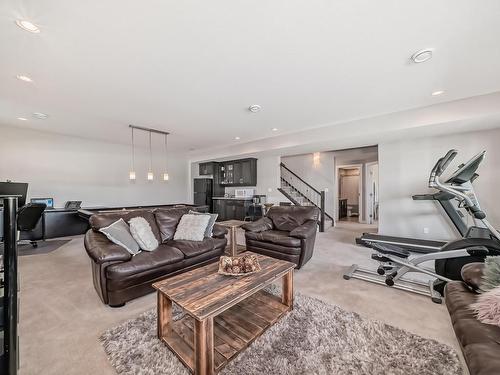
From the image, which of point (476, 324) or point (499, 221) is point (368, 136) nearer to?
point (499, 221)

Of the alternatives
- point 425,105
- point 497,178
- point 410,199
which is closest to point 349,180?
point 410,199

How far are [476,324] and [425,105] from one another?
368cm

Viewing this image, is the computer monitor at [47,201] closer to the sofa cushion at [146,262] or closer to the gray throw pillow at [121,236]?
the gray throw pillow at [121,236]

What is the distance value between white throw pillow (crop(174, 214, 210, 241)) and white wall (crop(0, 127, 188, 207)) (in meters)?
4.30

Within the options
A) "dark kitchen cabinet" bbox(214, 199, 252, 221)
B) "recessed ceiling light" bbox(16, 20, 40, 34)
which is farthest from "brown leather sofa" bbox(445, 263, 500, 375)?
"dark kitchen cabinet" bbox(214, 199, 252, 221)

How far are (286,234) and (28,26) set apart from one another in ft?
12.4

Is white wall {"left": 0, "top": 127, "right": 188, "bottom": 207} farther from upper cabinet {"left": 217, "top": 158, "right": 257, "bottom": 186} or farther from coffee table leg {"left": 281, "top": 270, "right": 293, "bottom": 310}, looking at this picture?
coffee table leg {"left": 281, "top": 270, "right": 293, "bottom": 310}

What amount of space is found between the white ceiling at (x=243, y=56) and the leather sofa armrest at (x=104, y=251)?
2.04 m

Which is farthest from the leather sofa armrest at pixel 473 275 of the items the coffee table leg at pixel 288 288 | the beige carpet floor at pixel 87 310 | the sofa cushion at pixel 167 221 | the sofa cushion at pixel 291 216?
the sofa cushion at pixel 167 221

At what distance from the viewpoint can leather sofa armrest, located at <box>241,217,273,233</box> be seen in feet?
12.3

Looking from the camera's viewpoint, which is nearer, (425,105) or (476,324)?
(476,324)

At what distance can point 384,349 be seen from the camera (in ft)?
5.29

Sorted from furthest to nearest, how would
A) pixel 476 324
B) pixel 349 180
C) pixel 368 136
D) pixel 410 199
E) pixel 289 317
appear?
pixel 349 180 → pixel 410 199 → pixel 368 136 → pixel 289 317 → pixel 476 324

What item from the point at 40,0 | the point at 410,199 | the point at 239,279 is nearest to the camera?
the point at 40,0
